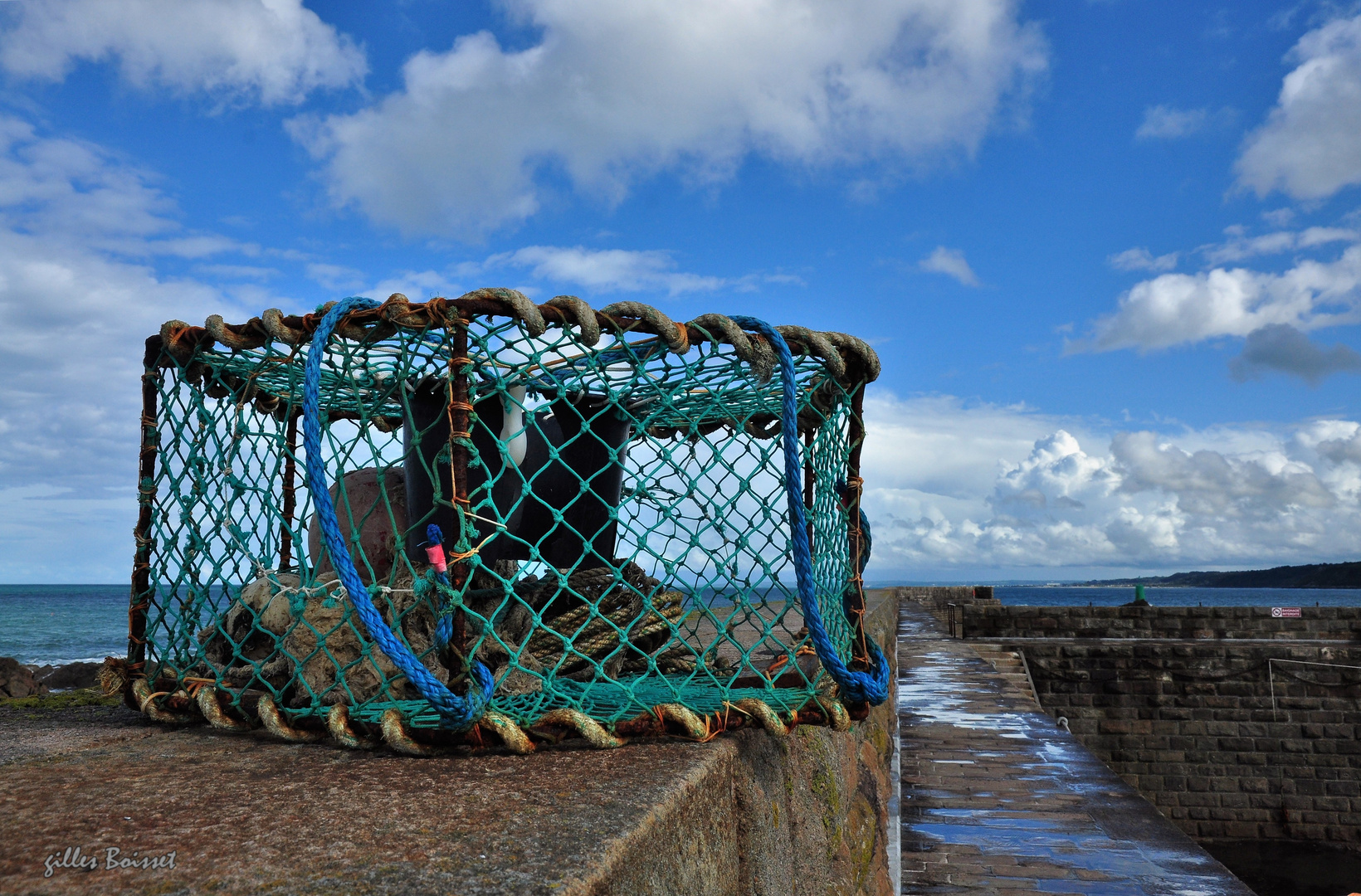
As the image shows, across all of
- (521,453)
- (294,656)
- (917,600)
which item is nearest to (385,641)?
(294,656)

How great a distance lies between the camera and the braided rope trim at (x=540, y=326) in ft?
5.68

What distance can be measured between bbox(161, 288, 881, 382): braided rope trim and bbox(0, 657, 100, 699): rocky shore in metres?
→ 3.60

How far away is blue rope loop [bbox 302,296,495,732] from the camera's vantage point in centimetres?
158

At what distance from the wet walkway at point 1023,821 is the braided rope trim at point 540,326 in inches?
129

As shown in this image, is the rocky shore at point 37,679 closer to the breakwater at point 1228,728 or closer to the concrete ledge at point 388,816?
the concrete ledge at point 388,816

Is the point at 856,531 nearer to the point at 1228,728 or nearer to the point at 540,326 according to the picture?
the point at 540,326

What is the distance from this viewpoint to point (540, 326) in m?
1.72

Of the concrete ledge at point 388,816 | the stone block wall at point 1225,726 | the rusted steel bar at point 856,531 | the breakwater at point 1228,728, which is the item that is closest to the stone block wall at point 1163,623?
the breakwater at point 1228,728

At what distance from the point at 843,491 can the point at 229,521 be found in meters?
1.64

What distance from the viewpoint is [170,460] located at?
7.58 feet

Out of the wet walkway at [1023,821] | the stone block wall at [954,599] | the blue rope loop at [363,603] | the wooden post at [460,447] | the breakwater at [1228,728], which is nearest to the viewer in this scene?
the blue rope loop at [363,603]
